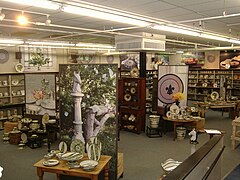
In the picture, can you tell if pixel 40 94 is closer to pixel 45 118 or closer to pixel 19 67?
pixel 45 118

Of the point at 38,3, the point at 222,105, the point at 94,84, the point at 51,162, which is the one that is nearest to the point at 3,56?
the point at 94,84

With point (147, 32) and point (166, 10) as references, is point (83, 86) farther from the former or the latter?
point (147, 32)

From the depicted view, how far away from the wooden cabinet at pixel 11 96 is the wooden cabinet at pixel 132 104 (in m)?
4.03

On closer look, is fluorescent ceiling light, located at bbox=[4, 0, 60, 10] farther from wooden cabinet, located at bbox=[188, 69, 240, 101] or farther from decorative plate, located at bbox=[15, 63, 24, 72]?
wooden cabinet, located at bbox=[188, 69, 240, 101]

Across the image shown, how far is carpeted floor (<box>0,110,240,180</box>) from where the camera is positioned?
5125 mm

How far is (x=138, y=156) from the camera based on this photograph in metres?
6.15

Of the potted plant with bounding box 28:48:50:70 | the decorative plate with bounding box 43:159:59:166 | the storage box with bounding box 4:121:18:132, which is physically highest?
the potted plant with bounding box 28:48:50:70

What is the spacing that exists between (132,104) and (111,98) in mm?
4342

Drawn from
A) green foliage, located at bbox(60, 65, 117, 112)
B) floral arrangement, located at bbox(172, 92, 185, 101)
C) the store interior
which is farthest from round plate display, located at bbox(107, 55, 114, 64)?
green foliage, located at bbox(60, 65, 117, 112)

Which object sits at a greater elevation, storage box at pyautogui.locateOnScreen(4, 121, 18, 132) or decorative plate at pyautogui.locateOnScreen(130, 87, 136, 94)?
decorative plate at pyautogui.locateOnScreen(130, 87, 136, 94)

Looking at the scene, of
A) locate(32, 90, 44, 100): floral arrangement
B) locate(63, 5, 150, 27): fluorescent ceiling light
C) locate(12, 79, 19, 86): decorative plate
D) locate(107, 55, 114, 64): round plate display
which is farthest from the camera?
locate(107, 55, 114, 64): round plate display

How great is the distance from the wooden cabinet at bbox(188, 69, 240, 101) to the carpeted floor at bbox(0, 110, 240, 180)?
17.3 ft

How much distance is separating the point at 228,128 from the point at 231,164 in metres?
3.55

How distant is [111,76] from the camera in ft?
13.5
